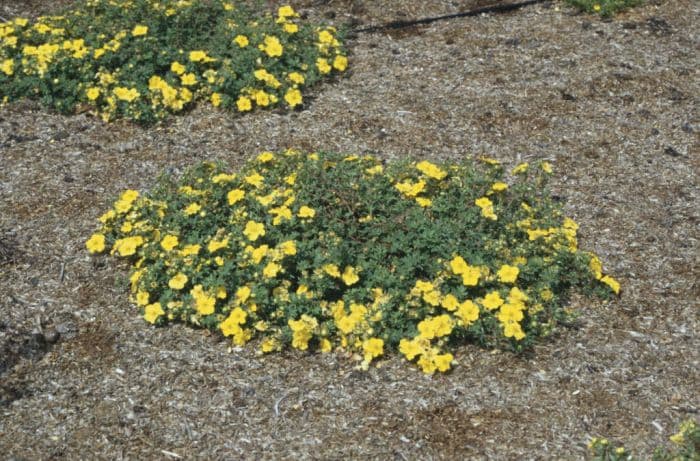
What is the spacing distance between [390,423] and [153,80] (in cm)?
344

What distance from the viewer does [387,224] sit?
5.04m

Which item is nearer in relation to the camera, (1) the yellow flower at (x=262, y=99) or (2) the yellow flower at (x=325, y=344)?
(2) the yellow flower at (x=325, y=344)

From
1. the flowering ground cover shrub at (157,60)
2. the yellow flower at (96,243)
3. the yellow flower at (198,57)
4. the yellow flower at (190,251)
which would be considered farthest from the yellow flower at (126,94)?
the yellow flower at (190,251)

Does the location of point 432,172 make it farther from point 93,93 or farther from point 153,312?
point 93,93

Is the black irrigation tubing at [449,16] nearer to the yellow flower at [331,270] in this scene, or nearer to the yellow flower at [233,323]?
the yellow flower at [331,270]

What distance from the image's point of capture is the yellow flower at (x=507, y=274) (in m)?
4.73

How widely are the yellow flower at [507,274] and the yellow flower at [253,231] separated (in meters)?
1.20

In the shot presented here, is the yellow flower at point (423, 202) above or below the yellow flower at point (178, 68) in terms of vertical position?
above

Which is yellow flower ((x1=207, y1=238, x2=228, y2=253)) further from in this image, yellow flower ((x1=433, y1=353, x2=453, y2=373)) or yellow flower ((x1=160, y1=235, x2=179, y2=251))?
yellow flower ((x1=433, y1=353, x2=453, y2=373))

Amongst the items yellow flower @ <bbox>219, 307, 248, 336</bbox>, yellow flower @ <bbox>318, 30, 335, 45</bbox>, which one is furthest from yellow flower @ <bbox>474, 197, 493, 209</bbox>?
yellow flower @ <bbox>318, 30, 335, 45</bbox>

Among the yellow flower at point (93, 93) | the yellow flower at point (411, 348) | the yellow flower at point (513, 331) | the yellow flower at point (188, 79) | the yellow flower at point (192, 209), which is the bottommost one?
the yellow flower at point (411, 348)

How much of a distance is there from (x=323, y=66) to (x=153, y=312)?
9.35ft

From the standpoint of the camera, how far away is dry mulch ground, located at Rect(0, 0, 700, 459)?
4.28 m

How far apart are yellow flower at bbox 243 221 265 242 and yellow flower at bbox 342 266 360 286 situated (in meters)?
0.47
